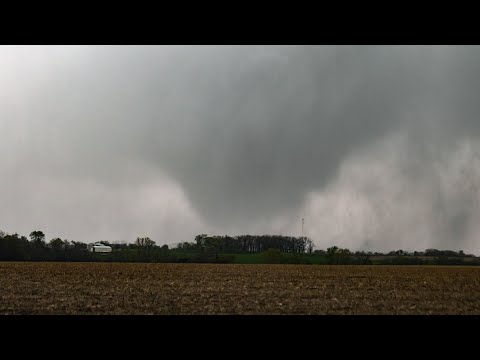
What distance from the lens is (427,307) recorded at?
12.7m
